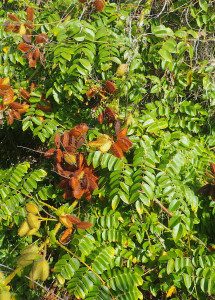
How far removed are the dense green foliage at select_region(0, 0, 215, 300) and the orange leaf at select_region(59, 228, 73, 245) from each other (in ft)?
0.06

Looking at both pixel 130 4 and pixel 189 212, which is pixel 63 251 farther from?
pixel 130 4

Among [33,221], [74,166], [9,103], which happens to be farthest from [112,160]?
[9,103]

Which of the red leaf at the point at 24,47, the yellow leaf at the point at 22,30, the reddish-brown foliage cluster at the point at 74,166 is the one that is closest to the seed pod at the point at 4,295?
the reddish-brown foliage cluster at the point at 74,166

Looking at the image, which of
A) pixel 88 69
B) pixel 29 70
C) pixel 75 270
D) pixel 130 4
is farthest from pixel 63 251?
pixel 130 4

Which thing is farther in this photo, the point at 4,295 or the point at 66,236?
the point at 66,236

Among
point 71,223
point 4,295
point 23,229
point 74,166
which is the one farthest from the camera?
point 74,166

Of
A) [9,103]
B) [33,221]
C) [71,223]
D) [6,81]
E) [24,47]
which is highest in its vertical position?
[24,47]

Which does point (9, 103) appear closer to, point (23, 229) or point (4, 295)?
point (23, 229)

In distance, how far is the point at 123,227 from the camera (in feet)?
8.80

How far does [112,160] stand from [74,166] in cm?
25

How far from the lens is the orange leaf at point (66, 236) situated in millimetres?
2424

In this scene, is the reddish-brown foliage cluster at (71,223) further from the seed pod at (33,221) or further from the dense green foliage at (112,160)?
the seed pod at (33,221)

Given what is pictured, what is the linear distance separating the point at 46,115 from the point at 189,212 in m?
1.19

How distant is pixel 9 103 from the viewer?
A: 111 inches
